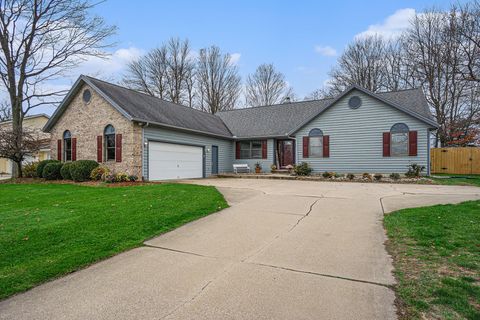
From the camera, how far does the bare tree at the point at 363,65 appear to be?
28688 millimetres

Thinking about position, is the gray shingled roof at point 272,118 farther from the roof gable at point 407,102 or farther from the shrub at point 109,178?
the shrub at point 109,178

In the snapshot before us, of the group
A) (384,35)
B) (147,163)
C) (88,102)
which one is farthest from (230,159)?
(384,35)

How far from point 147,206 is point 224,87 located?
29.2 meters

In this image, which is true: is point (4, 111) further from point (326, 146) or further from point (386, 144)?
point (386, 144)

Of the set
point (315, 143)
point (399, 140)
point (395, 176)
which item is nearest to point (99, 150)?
point (315, 143)

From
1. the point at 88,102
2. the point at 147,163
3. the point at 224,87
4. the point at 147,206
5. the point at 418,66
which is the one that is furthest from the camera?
the point at 224,87

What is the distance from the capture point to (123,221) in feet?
18.3

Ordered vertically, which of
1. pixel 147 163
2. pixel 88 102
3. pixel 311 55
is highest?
pixel 311 55

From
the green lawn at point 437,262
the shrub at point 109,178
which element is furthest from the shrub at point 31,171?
the green lawn at point 437,262

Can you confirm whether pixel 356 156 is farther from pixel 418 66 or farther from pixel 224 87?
pixel 224 87

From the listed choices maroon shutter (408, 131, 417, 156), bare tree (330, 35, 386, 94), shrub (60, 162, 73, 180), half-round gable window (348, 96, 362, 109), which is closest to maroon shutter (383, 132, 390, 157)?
maroon shutter (408, 131, 417, 156)

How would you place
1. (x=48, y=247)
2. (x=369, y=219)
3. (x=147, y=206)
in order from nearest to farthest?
(x=48, y=247) → (x=369, y=219) → (x=147, y=206)

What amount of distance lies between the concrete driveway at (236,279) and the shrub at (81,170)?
10.6 m

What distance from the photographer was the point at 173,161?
1585 centimetres
